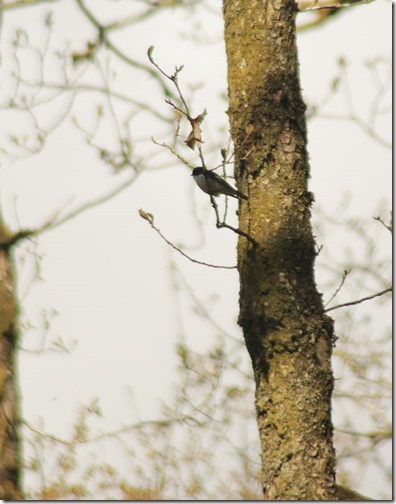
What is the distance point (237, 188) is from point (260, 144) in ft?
0.58

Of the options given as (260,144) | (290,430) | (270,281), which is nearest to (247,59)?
(260,144)

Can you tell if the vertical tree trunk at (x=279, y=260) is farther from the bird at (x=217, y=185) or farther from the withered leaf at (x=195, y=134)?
the withered leaf at (x=195, y=134)

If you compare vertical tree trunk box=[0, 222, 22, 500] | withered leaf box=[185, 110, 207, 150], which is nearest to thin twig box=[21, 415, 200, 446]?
vertical tree trunk box=[0, 222, 22, 500]

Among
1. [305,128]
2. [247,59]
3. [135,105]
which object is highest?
[135,105]

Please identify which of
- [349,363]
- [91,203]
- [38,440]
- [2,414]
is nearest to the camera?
[2,414]

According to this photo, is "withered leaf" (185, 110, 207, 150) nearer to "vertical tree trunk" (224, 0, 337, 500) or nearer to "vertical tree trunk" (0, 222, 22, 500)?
"vertical tree trunk" (224, 0, 337, 500)

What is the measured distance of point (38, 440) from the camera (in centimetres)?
360

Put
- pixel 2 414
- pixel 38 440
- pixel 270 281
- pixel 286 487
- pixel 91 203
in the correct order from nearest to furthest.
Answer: pixel 286 487 < pixel 270 281 < pixel 2 414 < pixel 38 440 < pixel 91 203

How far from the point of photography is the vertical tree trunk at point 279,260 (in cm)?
179

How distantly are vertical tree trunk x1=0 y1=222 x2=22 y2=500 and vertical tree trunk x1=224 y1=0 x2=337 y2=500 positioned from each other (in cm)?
184

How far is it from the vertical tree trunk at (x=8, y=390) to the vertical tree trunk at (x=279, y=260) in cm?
184

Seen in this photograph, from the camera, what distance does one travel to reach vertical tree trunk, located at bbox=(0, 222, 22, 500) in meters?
3.18

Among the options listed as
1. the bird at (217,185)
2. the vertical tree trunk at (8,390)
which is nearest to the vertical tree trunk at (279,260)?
the bird at (217,185)

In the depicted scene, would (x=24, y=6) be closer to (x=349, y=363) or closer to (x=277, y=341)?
(x=277, y=341)
